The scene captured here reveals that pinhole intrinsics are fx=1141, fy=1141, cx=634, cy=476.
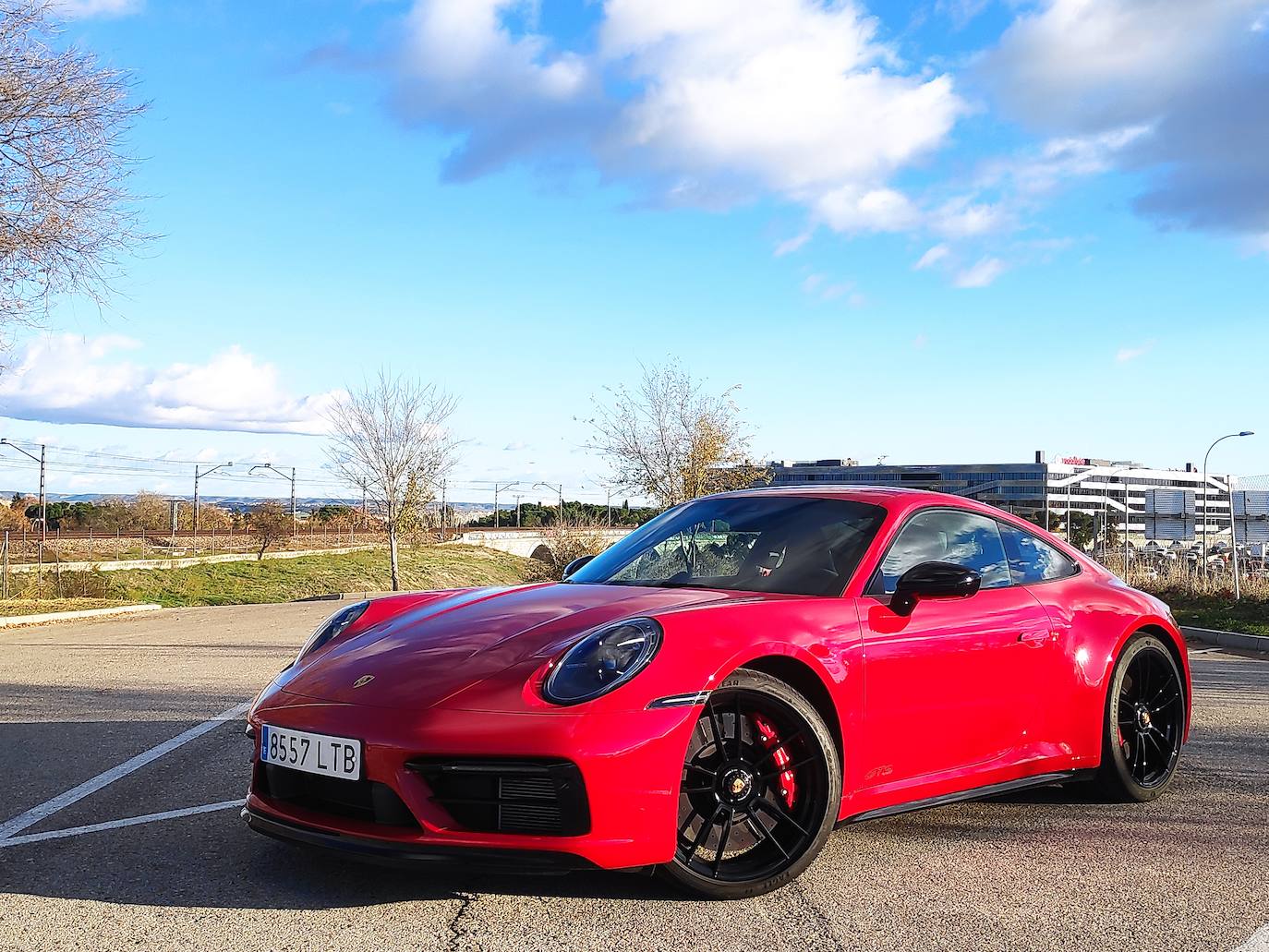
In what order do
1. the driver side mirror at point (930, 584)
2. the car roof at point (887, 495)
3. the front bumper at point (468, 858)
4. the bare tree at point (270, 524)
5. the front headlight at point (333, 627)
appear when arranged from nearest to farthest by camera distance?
the front bumper at point (468, 858)
the driver side mirror at point (930, 584)
the front headlight at point (333, 627)
the car roof at point (887, 495)
the bare tree at point (270, 524)

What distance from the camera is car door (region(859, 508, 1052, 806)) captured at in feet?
13.3

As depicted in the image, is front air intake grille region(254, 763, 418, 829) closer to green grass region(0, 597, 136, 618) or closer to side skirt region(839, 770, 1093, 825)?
side skirt region(839, 770, 1093, 825)

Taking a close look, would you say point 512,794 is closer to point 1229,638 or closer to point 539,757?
point 539,757

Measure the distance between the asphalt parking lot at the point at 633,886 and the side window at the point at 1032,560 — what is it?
100cm

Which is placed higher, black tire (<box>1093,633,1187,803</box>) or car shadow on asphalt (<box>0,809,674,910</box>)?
black tire (<box>1093,633,1187,803</box>)

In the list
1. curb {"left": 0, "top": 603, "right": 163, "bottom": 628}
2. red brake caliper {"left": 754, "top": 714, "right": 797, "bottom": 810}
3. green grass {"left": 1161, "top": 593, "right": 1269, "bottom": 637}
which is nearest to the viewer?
red brake caliper {"left": 754, "top": 714, "right": 797, "bottom": 810}

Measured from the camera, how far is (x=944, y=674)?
4.24 metres

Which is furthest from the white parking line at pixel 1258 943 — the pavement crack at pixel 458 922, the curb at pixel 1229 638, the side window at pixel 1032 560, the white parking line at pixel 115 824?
the curb at pixel 1229 638

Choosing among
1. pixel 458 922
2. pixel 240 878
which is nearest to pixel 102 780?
pixel 240 878

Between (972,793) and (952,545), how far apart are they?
1.03 meters

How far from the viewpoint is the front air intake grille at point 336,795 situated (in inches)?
134

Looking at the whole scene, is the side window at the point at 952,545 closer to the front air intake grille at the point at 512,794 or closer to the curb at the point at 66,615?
the front air intake grille at the point at 512,794

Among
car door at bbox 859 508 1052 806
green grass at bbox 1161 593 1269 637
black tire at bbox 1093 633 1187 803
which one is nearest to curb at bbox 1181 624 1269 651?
green grass at bbox 1161 593 1269 637

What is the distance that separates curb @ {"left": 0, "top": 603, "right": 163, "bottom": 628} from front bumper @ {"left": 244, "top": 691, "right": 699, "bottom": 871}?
15.8 meters
